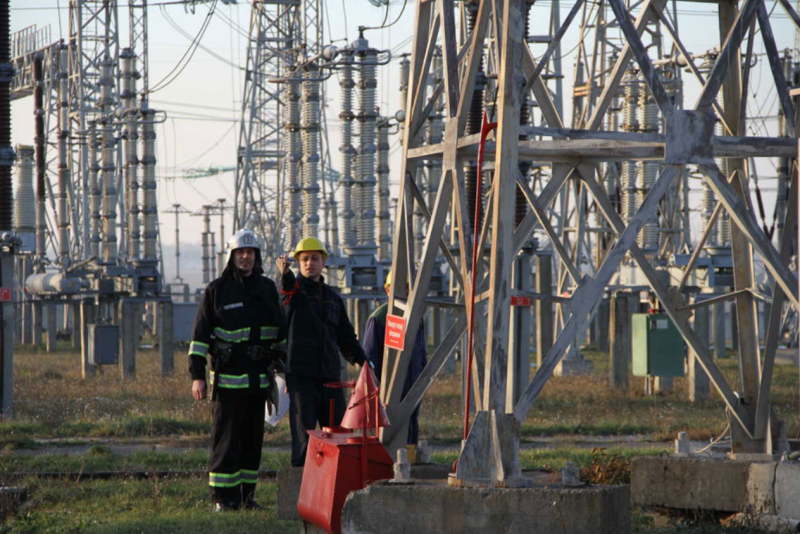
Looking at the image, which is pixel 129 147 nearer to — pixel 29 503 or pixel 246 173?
pixel 246 173

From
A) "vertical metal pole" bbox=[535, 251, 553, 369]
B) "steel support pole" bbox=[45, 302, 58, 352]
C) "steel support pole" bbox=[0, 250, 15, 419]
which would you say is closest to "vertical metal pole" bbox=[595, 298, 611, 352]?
"vertical metal pole" bbox=[535, 251, 553, 369]

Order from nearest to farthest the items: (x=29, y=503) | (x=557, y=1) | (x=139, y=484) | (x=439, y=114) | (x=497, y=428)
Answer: (x=497, y=428) → (x=29, y=503) → (x=139, y=484) → (x=557, y=1) → (x=439, y=114)

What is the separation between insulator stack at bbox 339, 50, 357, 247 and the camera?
74.8 ft

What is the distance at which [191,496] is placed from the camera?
28.5 ft

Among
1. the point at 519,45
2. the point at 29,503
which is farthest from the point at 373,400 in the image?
the point at 29,503

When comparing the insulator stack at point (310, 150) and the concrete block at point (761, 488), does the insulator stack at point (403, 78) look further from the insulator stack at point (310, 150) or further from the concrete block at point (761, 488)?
the concrete block at point (761, 488)

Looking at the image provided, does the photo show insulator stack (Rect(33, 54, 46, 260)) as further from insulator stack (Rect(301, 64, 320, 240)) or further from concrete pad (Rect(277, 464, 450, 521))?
concrete pad (Rect(277, 464, 450, 521))

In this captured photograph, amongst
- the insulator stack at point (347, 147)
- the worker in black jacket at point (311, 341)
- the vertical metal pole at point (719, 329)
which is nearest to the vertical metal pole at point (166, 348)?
the insulator stack at point (347, 147)

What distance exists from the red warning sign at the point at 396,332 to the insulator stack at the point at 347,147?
15.0 m

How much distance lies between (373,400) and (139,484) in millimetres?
3121

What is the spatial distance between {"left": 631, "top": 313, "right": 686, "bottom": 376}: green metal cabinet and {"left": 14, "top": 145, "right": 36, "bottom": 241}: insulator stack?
64.5 feet

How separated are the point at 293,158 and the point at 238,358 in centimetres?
1680

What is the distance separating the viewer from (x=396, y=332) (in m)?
7.39

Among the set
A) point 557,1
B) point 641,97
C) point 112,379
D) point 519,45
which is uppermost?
point 557,1
